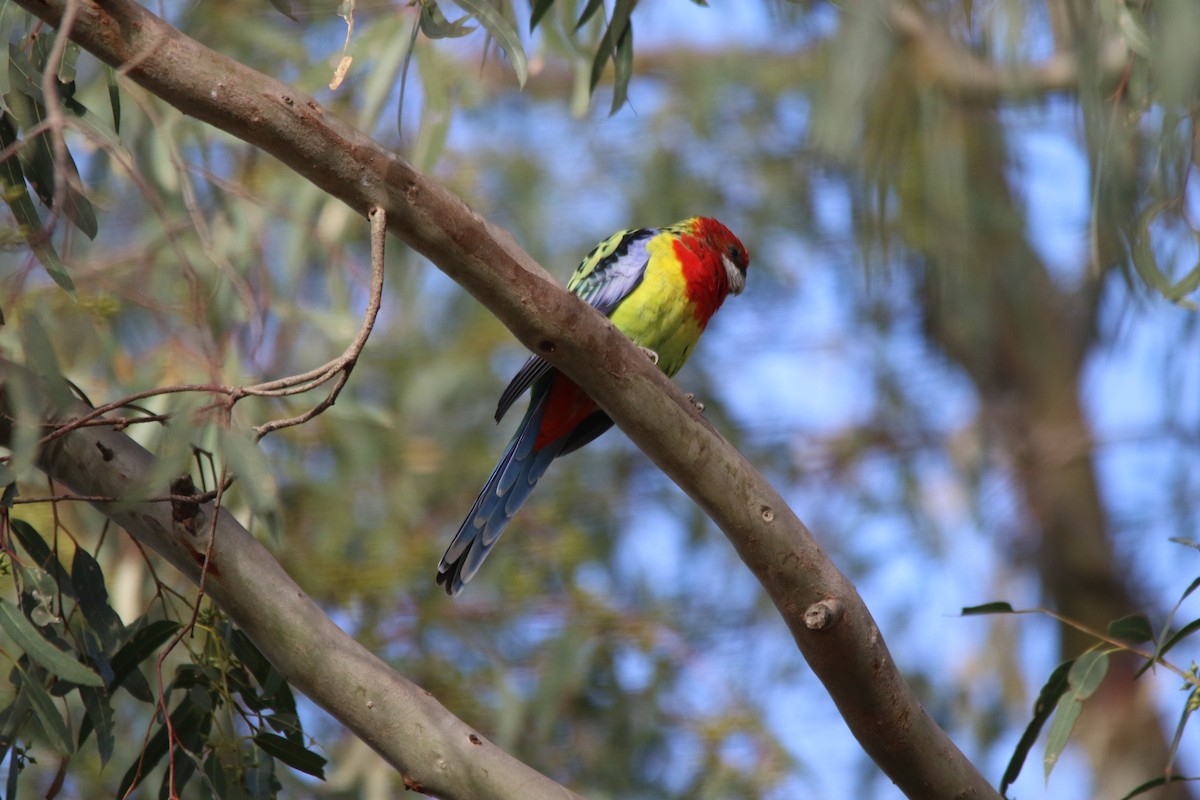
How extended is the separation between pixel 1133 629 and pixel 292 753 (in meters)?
1.35

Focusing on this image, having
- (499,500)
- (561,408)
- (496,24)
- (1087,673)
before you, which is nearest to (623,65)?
(496,24)

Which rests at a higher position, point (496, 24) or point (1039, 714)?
point (496, 24)

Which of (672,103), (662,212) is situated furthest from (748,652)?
(672,103)

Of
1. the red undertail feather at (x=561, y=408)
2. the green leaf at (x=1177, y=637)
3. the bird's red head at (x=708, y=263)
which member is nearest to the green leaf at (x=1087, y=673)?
the green leaf at (x=1177, y=637)

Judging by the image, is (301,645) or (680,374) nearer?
(301,645)

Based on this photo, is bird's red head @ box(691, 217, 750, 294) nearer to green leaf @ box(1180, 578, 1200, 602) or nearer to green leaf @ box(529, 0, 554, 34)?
green leaf @ box(529, 0, 554, 34)

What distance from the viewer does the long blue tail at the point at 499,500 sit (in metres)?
2.83

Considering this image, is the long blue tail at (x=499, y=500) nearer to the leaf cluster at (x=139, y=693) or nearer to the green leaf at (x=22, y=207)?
the leaf cluster at (x=139, y=693)

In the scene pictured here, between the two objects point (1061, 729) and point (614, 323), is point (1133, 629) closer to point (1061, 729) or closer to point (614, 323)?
point (1061, 729)

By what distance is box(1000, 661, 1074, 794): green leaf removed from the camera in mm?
2166

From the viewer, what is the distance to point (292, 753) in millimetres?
1975

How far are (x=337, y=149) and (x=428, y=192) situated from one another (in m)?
0.13

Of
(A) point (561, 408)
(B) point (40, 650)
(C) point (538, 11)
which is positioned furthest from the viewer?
(A) point (561, 408)

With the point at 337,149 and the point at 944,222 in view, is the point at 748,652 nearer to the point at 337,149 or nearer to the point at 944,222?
the point at 944,222
